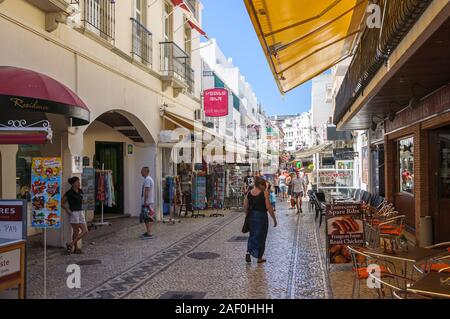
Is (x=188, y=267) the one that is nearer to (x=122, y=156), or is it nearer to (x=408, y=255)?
(x=408, y=255)

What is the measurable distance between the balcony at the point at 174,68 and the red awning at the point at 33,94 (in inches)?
318

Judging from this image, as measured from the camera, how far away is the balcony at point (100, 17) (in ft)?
35.4

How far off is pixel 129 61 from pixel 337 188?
12486 mm

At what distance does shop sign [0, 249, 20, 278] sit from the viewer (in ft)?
16.6

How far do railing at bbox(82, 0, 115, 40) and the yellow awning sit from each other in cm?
469

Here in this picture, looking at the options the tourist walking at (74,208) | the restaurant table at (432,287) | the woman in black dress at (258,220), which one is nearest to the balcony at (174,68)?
the tourist walking at (74,208)

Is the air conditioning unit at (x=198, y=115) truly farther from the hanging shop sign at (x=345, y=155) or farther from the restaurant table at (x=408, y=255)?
the restaurant table at (x=408, y=255)

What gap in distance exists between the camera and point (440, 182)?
10.4 m

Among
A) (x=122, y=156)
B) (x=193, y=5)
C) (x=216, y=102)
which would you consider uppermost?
(x=193, y=5)

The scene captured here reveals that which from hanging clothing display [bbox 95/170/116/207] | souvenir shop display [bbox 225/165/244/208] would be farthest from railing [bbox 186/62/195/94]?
hanging clothing display [bbox 95/170/116/207]

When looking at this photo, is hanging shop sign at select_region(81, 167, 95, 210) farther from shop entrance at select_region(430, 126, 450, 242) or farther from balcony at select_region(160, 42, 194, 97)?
shop entrance at select_region(430, 126, 450, 242)

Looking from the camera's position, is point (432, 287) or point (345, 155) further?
point (345, 155)

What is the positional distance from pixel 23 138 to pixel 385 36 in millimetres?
5246

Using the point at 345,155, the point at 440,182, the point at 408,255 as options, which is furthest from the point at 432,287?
the point at 345,155
